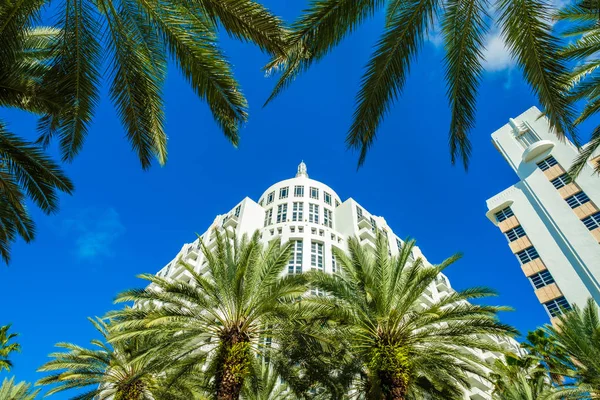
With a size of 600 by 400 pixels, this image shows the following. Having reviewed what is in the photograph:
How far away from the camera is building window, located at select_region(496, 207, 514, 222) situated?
42.4m

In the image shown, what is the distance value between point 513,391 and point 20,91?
2295 centimetres

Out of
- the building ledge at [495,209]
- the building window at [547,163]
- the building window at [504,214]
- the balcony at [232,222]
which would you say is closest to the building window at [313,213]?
the balcony at [232,222]

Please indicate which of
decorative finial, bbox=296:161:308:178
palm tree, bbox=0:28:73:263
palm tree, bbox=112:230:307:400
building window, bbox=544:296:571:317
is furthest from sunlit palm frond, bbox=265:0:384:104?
decorative finial, bbox=296:161:308:178

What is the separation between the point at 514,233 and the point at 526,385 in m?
25.9

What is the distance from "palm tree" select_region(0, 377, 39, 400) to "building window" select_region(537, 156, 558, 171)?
5011 centimetres

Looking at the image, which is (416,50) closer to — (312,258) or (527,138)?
(312,258)

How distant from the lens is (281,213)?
48219mm

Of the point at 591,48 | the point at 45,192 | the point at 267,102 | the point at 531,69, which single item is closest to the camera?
the point at 267,102

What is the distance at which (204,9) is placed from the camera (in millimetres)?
5746

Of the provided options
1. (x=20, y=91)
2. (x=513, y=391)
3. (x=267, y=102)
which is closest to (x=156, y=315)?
(x=20, y=91)

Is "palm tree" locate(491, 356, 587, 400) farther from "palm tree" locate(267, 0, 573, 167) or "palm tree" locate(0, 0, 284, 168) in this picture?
"palm tree" locate(0, 0, 284, 168)

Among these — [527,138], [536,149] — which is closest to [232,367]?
[536,149]

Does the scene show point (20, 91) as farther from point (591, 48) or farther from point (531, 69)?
point (591, 48)

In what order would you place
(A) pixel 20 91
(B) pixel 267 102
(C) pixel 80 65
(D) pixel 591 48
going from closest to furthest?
(B) pixel 267 102, (C) pixel 80 65, (A) pixel 20 91, (D) pixel 591 48
